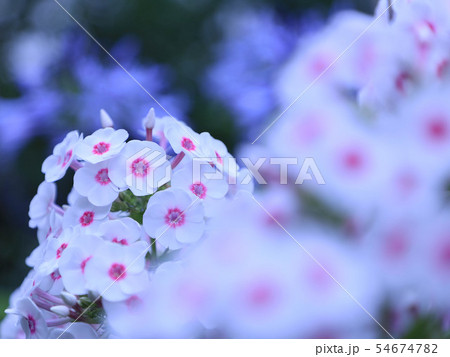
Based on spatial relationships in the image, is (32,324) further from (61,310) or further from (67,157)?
(67,157)

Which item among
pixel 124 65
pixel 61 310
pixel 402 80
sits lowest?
pixel 124 65

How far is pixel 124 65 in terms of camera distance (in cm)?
136

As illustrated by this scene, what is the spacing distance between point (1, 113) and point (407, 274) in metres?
1.42

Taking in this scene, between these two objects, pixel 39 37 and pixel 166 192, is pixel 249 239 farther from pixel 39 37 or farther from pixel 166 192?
pixel 39 37

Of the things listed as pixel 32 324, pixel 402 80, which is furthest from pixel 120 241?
pixel 402 80

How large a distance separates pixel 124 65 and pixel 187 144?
2.89ft

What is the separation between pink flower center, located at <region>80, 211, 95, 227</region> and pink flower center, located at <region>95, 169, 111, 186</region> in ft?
0.09

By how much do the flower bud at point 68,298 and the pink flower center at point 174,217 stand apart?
10 centimetres

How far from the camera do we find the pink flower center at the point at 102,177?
1.71ft

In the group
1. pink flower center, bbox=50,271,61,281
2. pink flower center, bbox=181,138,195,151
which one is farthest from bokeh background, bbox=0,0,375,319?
pink flower center, bbox=50,271,61,281

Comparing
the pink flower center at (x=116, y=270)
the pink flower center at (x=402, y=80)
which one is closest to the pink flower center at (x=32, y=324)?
the pink flower center at (x=116, y=270)

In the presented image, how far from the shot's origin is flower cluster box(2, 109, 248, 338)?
465mm

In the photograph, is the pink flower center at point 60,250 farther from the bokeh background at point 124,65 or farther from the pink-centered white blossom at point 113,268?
the bokeh background at point 124,65
